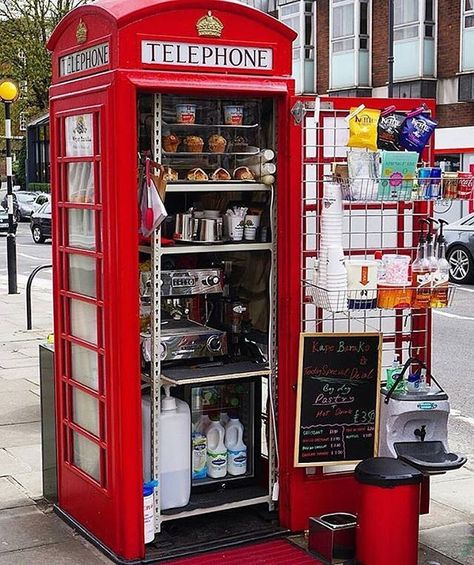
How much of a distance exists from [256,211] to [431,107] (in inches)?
43.7

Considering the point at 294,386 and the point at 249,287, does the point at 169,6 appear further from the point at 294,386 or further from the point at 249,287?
the point at 294,386

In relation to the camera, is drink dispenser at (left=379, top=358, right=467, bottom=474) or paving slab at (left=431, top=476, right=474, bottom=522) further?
paving slab at (left=431, top=476, right=474, bottom=522)

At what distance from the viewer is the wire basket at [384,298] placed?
15.0 feet

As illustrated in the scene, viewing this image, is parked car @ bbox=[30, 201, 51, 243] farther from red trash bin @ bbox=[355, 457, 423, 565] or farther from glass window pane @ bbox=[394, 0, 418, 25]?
red trash bin @ bbox=[355, 457, 423, 565]

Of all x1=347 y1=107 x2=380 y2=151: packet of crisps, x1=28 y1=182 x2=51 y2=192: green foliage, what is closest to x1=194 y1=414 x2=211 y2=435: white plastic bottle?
x1=347 y1=107 x2=380 y2=151: packet of crisps

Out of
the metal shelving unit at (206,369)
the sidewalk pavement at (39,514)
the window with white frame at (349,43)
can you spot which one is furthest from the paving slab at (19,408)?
the window with white frame at (349,43)

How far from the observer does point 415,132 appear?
479cm

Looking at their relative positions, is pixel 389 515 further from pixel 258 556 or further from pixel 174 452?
pixel 174 452

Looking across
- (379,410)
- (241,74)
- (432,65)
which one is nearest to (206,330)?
(379,410)

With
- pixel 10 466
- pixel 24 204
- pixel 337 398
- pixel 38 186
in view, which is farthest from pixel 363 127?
pixel 38 186

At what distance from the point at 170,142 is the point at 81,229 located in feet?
2.16

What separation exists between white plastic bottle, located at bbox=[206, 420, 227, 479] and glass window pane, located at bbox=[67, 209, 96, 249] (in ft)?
4.12

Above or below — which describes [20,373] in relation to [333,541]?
below

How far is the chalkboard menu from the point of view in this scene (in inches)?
192
